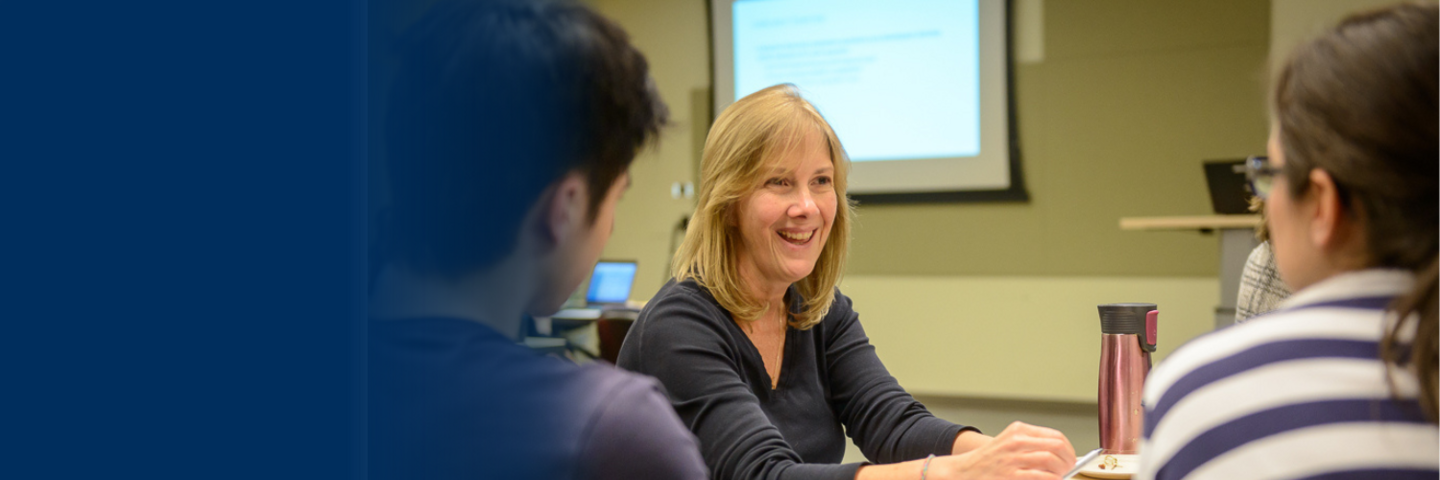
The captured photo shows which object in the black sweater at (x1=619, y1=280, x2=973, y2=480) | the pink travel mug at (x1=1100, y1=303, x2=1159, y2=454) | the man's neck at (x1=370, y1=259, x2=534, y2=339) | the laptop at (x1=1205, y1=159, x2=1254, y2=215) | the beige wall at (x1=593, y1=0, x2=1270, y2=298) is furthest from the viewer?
the beige wall at (x1=593, y1=0, x2=1270, y2=298)

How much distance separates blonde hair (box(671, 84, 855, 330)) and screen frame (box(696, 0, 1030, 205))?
2.81 meters

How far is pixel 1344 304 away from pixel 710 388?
2.52ft

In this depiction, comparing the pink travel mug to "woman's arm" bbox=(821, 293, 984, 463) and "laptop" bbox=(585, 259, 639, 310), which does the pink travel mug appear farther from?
"laptop" bbox=(585, 259, 639, 310)

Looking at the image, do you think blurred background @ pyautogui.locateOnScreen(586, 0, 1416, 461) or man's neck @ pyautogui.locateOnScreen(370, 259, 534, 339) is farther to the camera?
blurred background @ pyautogui.locateOnScreen(586, 0, 1416, 461)

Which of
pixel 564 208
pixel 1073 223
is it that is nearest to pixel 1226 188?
pixel 1073 223

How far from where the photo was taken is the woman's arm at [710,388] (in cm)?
117

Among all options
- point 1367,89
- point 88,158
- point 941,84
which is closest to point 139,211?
point 88,158

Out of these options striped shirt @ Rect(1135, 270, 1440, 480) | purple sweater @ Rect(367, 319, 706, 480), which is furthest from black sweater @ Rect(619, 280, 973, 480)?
purple sweater @ Rect(367, 319, 706, 480)

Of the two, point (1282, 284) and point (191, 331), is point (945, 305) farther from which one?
point (191, 331)


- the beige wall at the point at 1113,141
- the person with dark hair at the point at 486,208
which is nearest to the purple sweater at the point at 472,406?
the person with dark hair at the point at 486,208

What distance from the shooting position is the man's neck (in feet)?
0.78

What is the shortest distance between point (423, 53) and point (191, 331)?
0.29 ft

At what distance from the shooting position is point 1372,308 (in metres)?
0.60

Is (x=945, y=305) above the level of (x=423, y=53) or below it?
below
